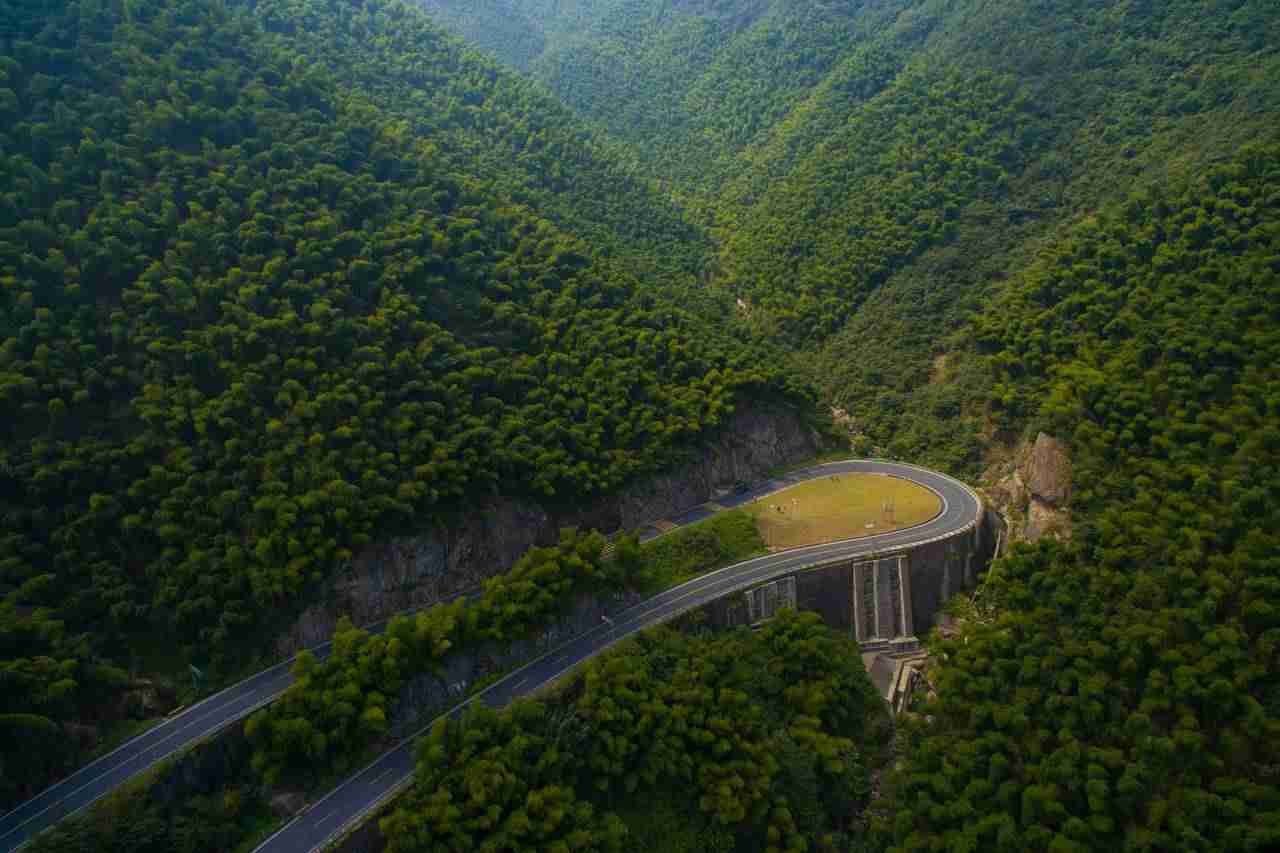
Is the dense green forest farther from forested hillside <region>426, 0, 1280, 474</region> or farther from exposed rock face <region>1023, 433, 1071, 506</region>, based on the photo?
exposed rock face <region>1023, 433, 1071, 506</region>

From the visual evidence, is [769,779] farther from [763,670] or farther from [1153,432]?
[1153,432]

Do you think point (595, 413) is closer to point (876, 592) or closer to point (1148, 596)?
point (876, 592)

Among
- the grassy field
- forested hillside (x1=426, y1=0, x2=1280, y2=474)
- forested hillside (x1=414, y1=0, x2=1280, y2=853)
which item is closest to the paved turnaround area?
the grassy field

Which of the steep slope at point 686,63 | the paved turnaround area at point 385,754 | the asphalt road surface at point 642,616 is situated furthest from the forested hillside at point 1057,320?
the paved turnaround area at point 385,754

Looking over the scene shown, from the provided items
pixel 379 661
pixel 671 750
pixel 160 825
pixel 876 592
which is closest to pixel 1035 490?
pixel 876 592

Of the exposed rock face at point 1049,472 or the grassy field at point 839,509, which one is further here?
the grassy field at point 839,509

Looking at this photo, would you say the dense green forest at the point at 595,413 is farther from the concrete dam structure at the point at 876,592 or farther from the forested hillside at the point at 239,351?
the concrete dam structure at the point at 876,592
